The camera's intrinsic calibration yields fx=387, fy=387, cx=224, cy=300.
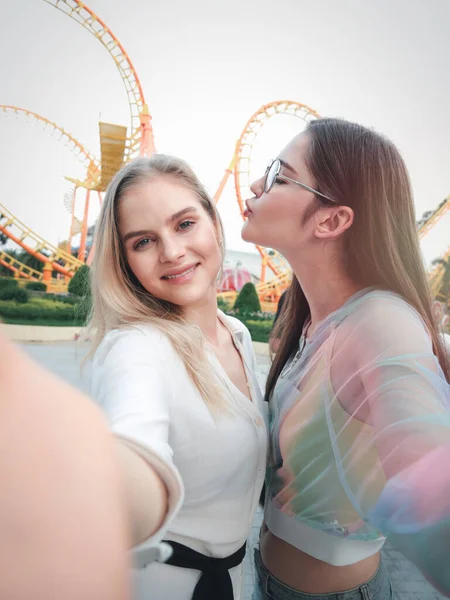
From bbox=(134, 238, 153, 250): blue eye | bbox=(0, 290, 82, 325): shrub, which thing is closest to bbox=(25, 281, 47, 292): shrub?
bbox=(0, 290, 82, 325): shrub

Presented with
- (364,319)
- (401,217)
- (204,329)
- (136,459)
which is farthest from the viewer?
(204,329)

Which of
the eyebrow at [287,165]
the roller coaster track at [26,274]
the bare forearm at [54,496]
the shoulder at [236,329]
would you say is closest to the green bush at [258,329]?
the roller coaster track at [26,274]

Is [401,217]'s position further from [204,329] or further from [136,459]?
[136,459]

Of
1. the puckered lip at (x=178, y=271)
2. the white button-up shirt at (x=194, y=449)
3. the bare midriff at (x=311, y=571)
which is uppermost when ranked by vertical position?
the puckered lip at (x=178, y=271)

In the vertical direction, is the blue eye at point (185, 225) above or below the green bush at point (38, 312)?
above

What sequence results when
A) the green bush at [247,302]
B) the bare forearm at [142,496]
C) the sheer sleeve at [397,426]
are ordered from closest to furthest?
1. the bare forearm at [142,496]
2. the sheer sleeve at [397,426]
3. the green bush at [247,302]

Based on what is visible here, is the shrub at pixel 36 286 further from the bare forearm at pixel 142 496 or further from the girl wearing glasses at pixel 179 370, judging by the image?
the bare forearm at pixel 142 496

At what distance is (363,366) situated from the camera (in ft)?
1.45

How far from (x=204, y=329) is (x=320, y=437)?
0.99 feet

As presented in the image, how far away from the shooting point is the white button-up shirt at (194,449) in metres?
0.47

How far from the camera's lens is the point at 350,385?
0.47 metres

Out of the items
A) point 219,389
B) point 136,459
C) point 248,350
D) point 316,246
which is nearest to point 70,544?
point 136,459

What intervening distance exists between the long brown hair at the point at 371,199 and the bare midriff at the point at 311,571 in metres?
0.35

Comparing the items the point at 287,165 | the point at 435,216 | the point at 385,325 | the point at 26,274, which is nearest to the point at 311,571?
the point at 385,325
